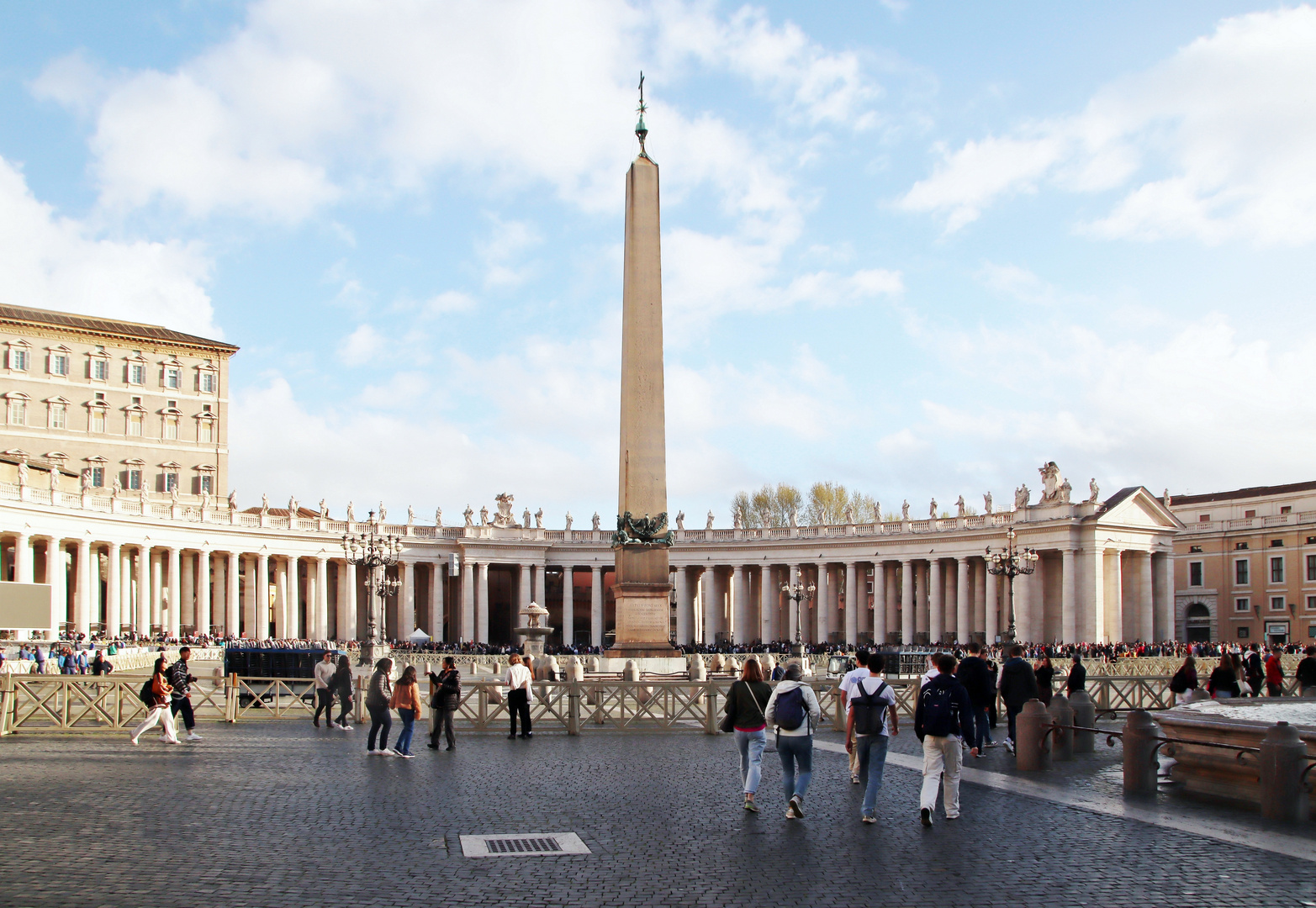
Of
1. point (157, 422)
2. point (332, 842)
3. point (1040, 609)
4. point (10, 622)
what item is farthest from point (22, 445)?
point (332, 842)

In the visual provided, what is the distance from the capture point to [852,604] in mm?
72000

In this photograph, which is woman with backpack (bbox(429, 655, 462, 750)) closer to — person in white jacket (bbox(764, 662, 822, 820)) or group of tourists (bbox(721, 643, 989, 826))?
group of tourists (bbox(721, 643, 989, 826))

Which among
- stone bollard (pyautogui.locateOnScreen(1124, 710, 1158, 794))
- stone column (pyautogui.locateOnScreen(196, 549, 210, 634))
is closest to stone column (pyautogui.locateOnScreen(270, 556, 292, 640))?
stone column (pyautogui.locateOnScreen(196, 549, 210, 634))

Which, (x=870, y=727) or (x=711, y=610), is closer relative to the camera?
(x=870, y=727)

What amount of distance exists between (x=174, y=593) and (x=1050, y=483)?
4754 cm

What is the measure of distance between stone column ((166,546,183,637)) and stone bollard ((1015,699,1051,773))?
5599cm

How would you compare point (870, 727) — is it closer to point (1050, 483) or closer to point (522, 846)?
point (522, 846)

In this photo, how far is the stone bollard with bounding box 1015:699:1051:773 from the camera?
50.0ft

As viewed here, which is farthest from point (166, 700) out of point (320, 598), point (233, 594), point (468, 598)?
point (468, 598)

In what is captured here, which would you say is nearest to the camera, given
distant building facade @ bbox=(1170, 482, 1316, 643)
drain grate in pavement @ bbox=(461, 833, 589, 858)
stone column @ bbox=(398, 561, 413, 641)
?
drain grate in pavement @ bbox=(461, 833, 589, 858)

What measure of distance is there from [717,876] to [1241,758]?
672 centimetres

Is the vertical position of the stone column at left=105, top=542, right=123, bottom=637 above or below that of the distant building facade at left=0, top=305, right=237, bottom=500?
below

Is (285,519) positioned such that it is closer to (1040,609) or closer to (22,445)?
(22,445)

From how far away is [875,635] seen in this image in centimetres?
7381
